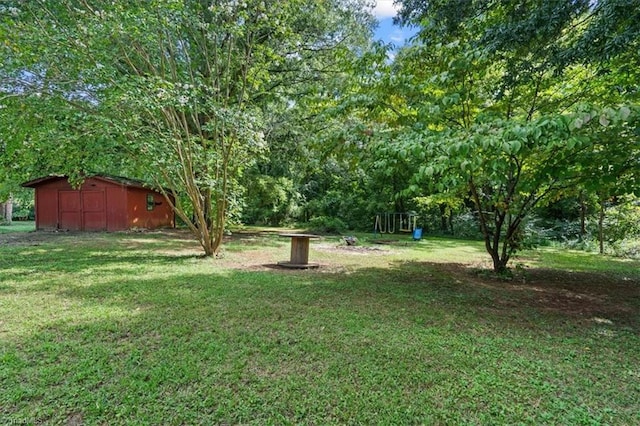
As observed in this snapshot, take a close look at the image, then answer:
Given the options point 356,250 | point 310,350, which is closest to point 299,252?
point 356,250

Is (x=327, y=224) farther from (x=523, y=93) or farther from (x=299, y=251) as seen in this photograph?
(x=523, y=93)

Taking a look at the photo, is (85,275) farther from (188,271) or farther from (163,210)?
(163,210)

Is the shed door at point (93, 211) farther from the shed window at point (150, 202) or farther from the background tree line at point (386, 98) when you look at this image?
the background tree line at point (386, 98)

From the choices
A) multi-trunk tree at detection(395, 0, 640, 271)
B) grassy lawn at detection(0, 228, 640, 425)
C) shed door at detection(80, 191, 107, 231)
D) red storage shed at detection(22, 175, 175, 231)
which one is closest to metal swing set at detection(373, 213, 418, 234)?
red storage shed at detection(22, 175, 175, 231)

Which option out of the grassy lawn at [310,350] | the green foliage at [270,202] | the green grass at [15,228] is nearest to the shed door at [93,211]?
the green grass at [15,228]

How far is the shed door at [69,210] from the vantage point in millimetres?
14352

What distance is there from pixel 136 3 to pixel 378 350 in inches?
243

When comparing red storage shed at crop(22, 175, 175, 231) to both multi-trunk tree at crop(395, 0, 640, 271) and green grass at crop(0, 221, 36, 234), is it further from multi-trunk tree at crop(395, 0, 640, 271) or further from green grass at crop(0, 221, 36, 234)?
multi-trunk tree at crop(395, 0, 640, 271)

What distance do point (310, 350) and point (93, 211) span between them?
1474cm

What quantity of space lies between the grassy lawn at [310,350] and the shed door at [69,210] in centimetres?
992

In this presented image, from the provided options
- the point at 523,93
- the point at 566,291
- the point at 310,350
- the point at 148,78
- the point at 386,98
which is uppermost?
the point at 148,78

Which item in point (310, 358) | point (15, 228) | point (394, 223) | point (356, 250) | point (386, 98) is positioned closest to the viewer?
point (310, 358)

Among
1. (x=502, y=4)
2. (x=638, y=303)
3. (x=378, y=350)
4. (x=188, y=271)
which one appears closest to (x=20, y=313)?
(x=188, y=271)

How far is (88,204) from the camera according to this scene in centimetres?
1430
